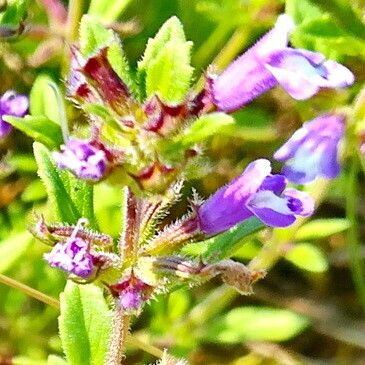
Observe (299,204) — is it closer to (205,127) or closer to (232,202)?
(232,202)

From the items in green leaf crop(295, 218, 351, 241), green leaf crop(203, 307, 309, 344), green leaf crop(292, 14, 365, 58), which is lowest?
green leaf crop(203, 307, 309, 344)

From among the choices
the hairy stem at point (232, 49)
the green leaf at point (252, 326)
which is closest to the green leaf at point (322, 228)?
the green leaf at point (252, 326)

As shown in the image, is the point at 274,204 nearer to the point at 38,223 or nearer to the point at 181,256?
the point at 181,256

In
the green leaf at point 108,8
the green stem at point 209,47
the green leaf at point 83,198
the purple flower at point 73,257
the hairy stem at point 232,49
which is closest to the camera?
the purple flower at point 73,257

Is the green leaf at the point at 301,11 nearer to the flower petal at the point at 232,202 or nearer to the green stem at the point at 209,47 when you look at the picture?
the green stem at the point at 209,47

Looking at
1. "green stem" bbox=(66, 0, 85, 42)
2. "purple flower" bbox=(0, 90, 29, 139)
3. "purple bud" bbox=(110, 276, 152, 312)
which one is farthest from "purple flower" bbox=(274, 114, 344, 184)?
"green stem" bbox=(66, 0, 85, 42)

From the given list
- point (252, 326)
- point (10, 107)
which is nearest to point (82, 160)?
point (10, 107)

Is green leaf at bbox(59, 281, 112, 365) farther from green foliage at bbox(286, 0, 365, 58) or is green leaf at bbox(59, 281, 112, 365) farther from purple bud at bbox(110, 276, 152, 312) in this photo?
green foliage at bbox(286, 0, 365, 58)
